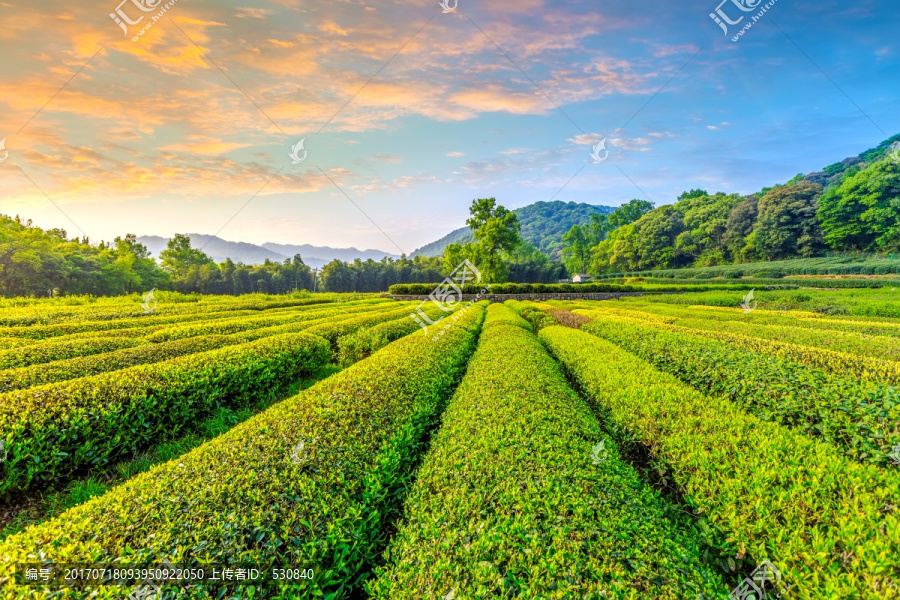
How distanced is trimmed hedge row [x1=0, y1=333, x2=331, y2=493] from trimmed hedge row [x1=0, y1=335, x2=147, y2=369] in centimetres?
329

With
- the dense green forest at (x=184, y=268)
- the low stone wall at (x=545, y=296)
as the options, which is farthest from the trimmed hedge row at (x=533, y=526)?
the dense green forest at (x=184, y=268)

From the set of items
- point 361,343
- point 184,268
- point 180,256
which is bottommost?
point 361,343

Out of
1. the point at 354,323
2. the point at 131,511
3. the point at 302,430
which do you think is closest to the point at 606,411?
the point at 302,430

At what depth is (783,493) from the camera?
279cm

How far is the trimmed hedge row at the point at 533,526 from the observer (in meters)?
2.10

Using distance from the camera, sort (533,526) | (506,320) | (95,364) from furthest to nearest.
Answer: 1. (506,320)
2. (95,364)
3. (533,526)

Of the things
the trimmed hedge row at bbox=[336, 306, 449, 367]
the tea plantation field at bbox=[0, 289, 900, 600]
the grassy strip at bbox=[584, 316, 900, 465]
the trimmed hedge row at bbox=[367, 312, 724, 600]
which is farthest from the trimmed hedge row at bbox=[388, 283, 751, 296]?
the trimmed hedge row at bbox=[367, 312, 724, 600]

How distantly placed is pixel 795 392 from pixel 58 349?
14.7 meters

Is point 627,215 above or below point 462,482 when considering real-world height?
above

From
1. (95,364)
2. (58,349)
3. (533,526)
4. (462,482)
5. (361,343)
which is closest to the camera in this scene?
(533,526)

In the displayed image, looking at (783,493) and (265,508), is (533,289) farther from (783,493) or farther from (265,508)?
(265,508)

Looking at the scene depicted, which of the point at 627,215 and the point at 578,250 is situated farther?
the point at 627,215

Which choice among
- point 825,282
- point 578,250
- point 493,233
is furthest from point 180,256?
point 825,282

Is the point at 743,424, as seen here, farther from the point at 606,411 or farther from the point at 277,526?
the point at 277,526
